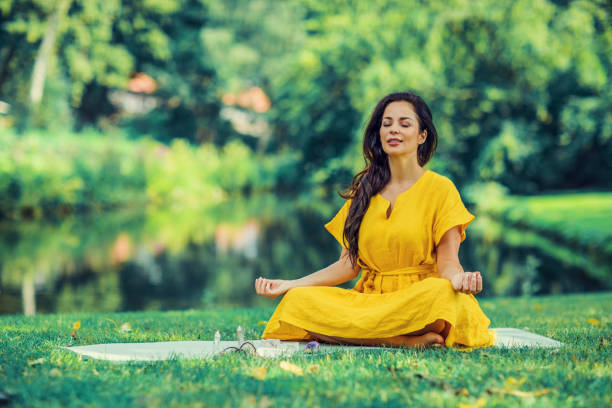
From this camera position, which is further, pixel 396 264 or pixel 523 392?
pixel 396 264

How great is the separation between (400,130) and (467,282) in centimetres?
103

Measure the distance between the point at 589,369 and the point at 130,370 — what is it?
2137 millimetres

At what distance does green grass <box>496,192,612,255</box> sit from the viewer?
1530cm

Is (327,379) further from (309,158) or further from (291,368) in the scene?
(309,158)

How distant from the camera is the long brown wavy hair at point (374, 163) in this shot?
4027 millimetres

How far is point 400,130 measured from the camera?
157 inches

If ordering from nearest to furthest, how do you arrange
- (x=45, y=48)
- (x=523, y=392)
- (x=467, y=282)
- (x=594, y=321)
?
(x=523, y=392) → (x=467, y=282) → (x=594, y=321) → (x=45, y=48)

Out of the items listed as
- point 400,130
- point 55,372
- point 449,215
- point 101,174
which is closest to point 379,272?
point 449,215

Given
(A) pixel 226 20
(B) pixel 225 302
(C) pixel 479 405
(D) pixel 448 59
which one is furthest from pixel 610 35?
(A) pixel 226 20

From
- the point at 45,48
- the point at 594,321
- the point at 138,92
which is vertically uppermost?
the point at 138,92

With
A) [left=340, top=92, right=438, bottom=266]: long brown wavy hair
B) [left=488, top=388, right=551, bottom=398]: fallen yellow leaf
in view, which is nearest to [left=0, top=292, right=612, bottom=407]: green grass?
[left=488, top=388, right=551, bottom=398]: fallen yellow leaf

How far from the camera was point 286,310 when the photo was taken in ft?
13.1

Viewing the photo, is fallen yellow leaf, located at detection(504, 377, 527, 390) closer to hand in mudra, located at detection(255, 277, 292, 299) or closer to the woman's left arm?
the woman's left arm

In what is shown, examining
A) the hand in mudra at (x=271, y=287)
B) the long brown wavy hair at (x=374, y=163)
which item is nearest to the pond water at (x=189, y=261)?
the hand in mudra at (x=271, y=287)
